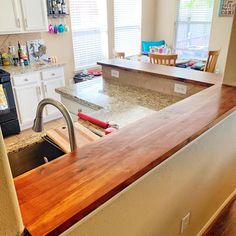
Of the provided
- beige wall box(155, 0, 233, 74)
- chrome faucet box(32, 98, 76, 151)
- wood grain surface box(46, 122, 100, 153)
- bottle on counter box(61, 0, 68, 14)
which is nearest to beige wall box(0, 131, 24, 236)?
chrome faucet box(32, 98, 76, 151)

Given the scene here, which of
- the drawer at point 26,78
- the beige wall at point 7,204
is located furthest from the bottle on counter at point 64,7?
the beige wall at point 7,204

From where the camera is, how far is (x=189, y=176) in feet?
4.17

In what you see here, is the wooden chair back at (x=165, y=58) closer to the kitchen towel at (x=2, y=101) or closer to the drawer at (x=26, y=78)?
the drawer at (x=26, y=78)

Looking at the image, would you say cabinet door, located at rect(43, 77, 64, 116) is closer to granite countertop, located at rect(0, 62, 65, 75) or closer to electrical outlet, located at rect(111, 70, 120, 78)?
granite countertop, located at rect(0, 62, 65, 75)

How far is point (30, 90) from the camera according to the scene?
3596 mm

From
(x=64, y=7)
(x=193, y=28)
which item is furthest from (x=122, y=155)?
(x=193, y=28)

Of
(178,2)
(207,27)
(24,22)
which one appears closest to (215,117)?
(24,22)

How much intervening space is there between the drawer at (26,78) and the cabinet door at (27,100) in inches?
2.4

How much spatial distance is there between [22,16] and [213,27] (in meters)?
3.86

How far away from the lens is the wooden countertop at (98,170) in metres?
0.65

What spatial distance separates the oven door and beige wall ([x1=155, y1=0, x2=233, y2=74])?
154 inches

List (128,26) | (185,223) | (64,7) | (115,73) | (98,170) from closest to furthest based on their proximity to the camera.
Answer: (98,170) → (185,223) → (115,73) → (64,7) → (128,26)

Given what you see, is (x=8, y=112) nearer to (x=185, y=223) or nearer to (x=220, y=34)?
(x=185, y=223)

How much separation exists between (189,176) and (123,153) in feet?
1.73
